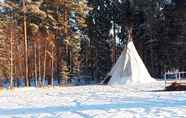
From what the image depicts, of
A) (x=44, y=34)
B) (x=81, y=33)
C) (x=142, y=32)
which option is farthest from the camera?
(x=81, y=33)

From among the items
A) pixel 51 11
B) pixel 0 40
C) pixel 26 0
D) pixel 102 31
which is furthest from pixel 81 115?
pixel 102 31

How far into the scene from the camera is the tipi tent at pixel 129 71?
3466 centimetres

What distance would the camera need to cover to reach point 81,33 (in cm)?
6191

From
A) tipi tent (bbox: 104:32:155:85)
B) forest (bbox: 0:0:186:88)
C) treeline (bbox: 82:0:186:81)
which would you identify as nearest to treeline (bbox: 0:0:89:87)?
forest (bbox: 0:0:186:88)

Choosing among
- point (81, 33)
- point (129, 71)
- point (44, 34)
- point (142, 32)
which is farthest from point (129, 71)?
point (81, 33)

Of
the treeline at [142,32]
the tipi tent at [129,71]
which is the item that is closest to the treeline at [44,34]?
the treeline at [142,32]

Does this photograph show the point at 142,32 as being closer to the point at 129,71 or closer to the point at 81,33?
the point at 81,33

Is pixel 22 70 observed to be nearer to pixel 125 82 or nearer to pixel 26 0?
pixel 26 0

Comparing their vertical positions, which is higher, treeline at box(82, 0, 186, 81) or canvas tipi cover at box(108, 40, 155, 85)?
treeline at box(82, 0, 186, 81)

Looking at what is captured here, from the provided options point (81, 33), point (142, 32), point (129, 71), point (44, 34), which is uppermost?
point (81, 33)

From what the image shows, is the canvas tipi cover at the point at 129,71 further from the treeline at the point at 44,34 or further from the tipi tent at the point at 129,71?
the treeline at the point at 44,34

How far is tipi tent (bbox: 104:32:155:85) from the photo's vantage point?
34.7 meters

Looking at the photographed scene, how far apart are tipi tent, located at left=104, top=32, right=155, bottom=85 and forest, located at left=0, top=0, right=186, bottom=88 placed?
1257 centimetres

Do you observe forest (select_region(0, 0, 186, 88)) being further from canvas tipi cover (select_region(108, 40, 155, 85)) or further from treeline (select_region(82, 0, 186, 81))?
canvas tipi cover (select_region(108, 40, 155, 85))
